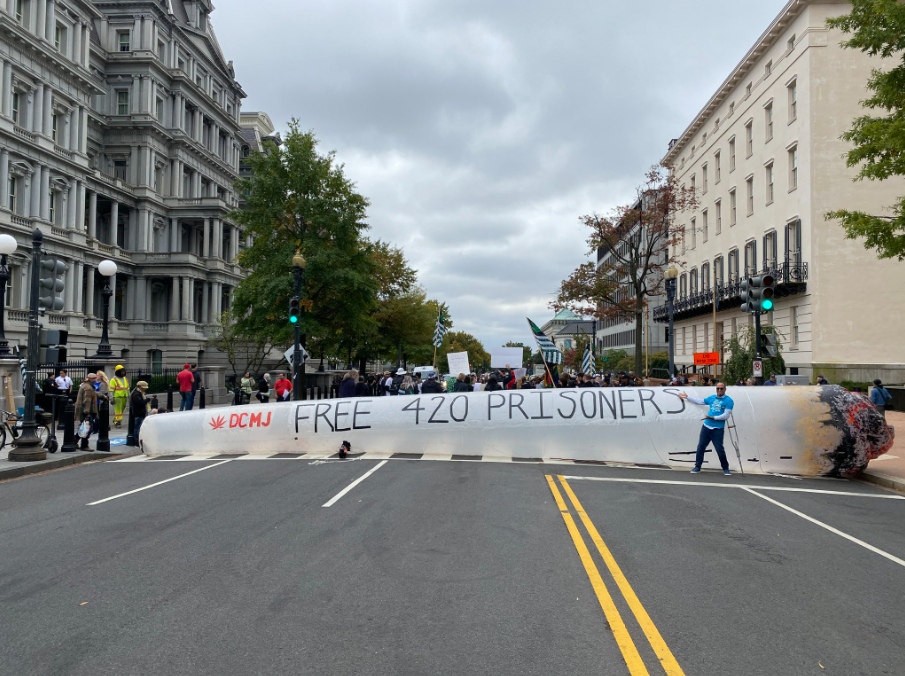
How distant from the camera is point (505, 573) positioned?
616 centimetres

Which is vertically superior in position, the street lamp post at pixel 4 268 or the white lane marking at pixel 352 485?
the street lamp post at pixel 4 268

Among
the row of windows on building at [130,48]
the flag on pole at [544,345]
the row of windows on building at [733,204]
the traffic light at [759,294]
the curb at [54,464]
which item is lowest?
the curb at [54,464]

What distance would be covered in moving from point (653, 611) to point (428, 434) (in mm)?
10056

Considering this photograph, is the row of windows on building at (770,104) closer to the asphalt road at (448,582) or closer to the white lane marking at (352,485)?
the asphalt road at (448,582)

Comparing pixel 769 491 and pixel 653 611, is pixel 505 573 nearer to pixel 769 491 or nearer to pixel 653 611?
pixel 653 611

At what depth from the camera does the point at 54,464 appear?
13.8 m

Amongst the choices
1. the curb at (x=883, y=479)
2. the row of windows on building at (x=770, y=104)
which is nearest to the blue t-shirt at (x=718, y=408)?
the curb at (x=883, y=479)

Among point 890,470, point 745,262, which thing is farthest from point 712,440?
point 745,262

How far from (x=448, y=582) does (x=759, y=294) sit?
43.9 feet

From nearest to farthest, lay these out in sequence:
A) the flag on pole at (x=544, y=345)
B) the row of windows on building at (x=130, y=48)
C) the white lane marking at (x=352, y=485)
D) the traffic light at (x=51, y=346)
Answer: the white lane marking at (x=352, y=485) → the traffic light at (x=51, y=346) → the flag on pole at (x=544, y=345) → the row of windows on building at (x=130, y=48)

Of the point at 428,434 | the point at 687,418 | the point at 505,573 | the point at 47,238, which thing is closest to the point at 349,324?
the point at 47,238

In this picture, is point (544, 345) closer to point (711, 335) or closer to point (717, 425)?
point (717, 425)

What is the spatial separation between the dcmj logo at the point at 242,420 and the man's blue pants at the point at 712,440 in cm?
922

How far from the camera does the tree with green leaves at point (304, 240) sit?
36.3 metres
